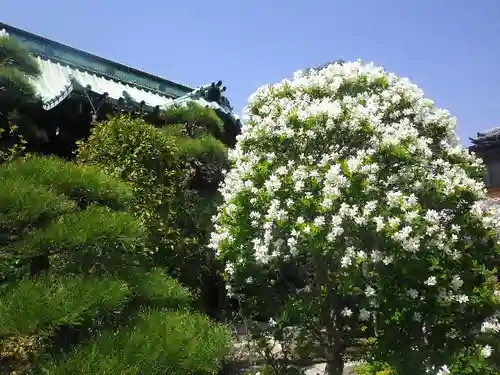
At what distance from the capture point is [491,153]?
591 inches

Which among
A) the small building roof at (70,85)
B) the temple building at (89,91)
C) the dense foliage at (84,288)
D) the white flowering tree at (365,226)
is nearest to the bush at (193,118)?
the temple building at (89,91)

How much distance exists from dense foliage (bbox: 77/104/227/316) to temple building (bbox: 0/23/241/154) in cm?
96

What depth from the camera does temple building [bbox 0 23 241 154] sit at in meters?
8.16

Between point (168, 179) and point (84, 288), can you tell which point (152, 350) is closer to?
point (84, 288)

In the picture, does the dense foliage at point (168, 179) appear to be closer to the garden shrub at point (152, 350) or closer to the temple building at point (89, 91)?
the temple building at point (89, 91)

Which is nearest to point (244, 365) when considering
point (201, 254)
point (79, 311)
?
point (201, 254)

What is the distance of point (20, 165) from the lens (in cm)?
353

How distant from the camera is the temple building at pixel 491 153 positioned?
14.8 meters

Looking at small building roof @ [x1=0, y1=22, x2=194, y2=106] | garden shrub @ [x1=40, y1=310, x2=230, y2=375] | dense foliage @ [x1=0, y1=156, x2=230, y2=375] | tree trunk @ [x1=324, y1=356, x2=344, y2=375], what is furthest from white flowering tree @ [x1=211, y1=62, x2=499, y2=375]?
small building roof @ [x1=0, y1=22, x2=194, y2=106]

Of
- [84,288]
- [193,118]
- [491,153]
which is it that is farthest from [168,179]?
[491,153]

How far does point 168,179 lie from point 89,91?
224 cm

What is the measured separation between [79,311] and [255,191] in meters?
2.33

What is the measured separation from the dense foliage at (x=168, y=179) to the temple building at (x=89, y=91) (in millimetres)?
960

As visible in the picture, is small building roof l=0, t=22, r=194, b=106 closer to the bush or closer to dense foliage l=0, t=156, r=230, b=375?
the bush
